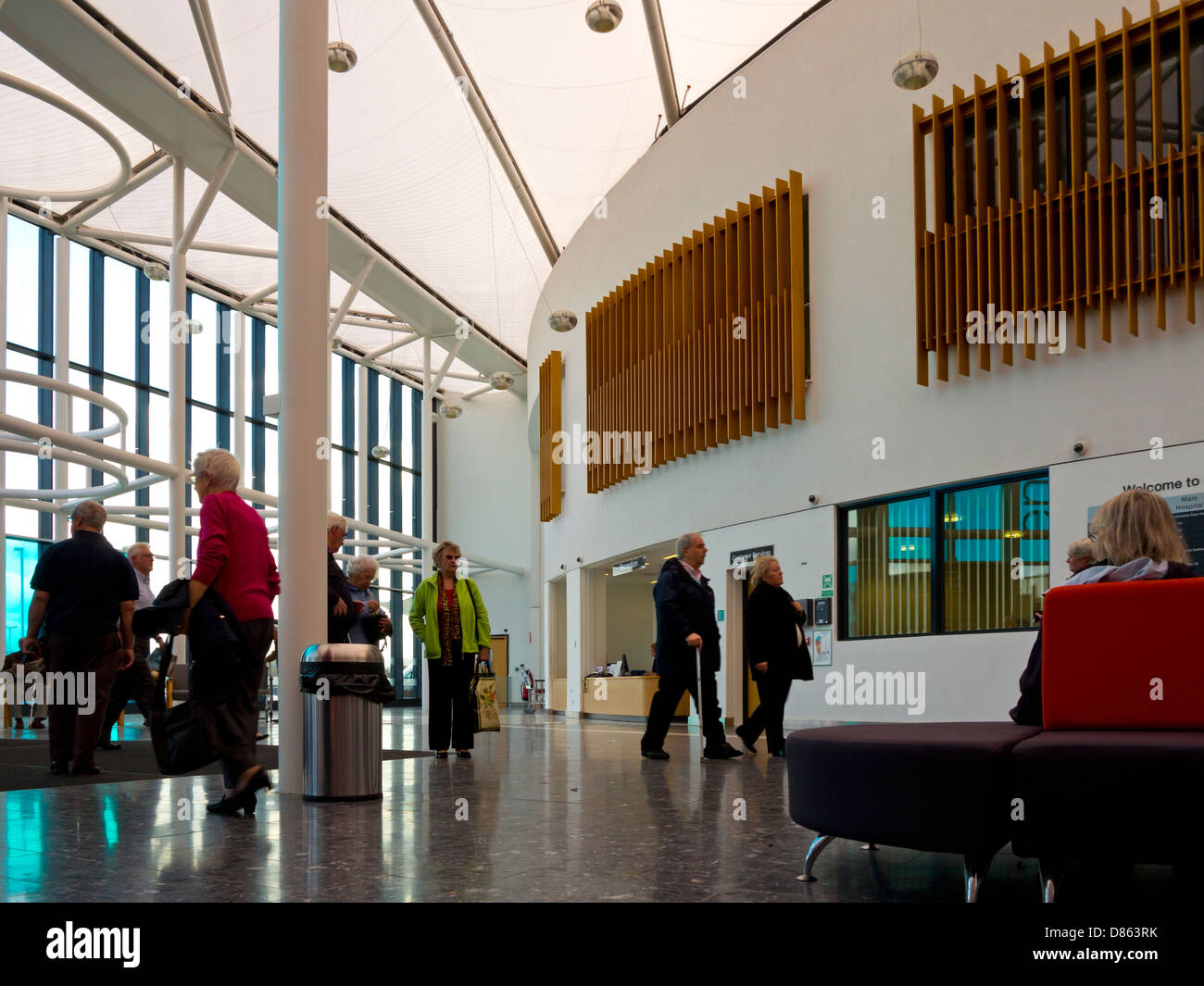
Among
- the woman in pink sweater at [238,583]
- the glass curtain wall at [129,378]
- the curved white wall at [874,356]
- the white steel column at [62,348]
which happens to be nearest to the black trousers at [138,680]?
the woman in pink sweater at [238,583]

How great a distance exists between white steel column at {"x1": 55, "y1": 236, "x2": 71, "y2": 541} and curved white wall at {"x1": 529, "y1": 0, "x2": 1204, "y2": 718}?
36.9 ft

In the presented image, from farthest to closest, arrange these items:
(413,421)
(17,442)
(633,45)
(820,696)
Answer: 1. (413,421)
2. (633,45)
3. (17,442)
4. (820,696)

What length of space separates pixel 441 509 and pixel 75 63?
22.0 metres

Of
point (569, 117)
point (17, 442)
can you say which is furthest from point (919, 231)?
point (17, 442)

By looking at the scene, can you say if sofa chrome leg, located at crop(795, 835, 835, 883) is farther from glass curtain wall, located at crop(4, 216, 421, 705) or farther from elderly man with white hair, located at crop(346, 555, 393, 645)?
glass curtain wall, located at crop(4, 216, 421, 705)

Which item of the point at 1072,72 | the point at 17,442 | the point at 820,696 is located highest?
the point at 1072,72

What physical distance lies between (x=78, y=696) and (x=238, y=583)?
2.74 m

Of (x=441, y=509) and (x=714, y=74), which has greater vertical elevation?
(x=714, y=74)

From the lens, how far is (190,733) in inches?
209

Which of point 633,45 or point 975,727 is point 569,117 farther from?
point 975,727

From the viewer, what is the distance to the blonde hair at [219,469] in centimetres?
571

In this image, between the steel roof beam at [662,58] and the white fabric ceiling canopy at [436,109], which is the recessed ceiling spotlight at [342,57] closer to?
the white fabric ceiling canopy at [436,109]

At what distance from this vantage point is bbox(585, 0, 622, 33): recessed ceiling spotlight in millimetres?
13070

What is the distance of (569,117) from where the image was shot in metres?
17.9
